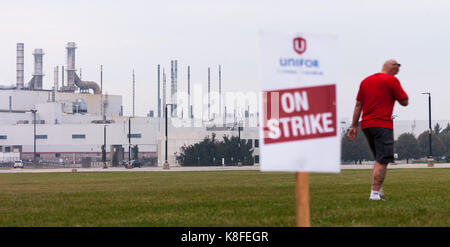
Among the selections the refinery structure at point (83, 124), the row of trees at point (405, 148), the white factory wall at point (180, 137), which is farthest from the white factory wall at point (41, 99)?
the row of trees at point (405, 148)

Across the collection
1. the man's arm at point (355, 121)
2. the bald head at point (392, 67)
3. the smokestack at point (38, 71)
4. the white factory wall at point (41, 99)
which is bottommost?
the man's arm at point (355, 121)

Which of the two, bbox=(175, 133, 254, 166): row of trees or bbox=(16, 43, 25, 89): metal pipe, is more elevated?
bbox=(16, 43, 25, 89): metal pipe

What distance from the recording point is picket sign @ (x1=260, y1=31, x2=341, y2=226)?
5043 millimetres

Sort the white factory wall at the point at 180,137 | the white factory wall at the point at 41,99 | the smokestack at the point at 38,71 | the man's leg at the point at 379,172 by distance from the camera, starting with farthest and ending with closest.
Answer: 1. the smokestack at the point at 38,71
2. the white factory wall at the point at 41,99
3. the white factory wall at the point at 180,137
4. the man's leg at the point at 379,172

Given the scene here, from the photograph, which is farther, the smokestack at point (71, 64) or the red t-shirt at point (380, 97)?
the smokestack at point (71, 64)

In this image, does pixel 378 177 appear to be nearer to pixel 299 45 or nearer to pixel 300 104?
pixel 300 104

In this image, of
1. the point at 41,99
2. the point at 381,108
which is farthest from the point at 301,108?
the point at 41,99

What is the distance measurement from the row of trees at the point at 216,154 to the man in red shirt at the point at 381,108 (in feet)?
330

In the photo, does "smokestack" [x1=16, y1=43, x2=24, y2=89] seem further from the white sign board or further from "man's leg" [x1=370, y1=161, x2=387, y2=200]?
the white sign board

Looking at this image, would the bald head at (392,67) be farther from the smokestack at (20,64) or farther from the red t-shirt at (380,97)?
the smokestack at (20,64)

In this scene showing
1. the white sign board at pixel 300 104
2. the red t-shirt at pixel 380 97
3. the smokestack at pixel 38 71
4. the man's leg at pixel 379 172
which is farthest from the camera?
the smokestack at pixel 38 71

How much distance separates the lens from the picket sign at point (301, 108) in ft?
16.5

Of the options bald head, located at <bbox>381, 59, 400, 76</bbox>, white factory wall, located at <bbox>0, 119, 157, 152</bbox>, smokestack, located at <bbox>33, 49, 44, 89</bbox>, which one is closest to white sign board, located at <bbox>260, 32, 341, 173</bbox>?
bald head, located at <bbox>381, 59, 400, 76</bbox>
